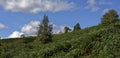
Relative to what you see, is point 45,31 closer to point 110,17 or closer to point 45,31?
point 45,31

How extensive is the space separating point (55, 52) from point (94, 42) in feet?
24.3

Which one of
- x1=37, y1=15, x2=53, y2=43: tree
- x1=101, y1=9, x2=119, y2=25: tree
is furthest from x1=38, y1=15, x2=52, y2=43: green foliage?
x1=101, y1=9, x2=119, y2=25: tree

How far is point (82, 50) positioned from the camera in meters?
58.7

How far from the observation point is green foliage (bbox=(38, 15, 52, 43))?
338 ft

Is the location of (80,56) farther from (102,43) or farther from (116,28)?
(116,28)

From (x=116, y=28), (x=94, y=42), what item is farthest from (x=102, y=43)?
(x=116, y=28)

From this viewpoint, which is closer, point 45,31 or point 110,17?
point 45,31

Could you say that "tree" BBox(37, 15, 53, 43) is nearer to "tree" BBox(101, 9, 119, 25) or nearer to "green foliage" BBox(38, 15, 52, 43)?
"green foliage" BBox(38, 15, 52, 43)

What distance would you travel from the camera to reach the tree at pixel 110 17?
118 meters

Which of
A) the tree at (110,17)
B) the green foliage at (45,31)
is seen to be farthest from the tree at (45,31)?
the tree at (110,17)

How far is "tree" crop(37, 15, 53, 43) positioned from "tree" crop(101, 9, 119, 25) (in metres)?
20.0

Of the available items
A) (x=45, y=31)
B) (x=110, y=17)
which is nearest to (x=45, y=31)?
(x=45, y=31)

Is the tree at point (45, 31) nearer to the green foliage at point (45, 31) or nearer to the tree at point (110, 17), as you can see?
the green foliage at point (45, 31)

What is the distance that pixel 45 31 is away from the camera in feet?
355
